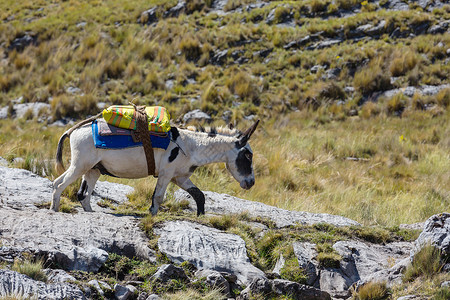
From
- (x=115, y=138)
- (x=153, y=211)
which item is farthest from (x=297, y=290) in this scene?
(x=115, y=138)

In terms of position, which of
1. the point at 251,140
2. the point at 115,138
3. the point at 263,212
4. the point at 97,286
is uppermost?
the point at 115,138

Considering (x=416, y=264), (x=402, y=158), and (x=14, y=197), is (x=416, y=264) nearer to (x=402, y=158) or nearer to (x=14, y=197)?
(x=14, y=197)

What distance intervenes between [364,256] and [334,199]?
4875mm

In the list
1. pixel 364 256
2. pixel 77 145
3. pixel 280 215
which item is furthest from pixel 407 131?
pixel 77 145

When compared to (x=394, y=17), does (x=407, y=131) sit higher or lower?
lower

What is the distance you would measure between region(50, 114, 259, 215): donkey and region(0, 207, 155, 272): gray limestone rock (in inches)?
33.3

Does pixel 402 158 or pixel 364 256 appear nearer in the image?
pixel 364 256

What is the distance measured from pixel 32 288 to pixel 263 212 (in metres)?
5.19

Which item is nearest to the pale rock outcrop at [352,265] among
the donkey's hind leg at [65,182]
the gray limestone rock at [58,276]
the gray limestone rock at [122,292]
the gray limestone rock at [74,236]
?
the gray limestone rock at [74,236]

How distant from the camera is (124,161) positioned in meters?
8.51

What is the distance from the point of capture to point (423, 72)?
21.7 m

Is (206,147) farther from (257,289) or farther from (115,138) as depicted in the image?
(257,289)

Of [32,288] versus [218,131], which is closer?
[32,288]

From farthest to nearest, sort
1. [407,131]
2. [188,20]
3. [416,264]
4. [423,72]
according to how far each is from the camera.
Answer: [188,20] < [423,72] < [407,131] < [416,264]
